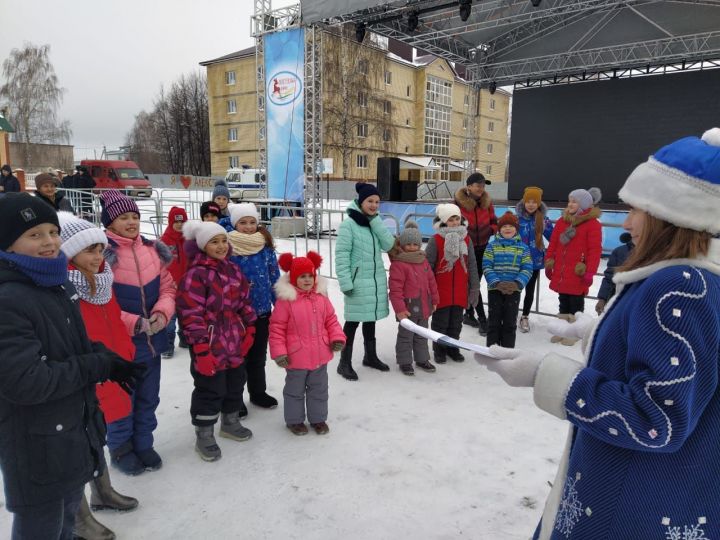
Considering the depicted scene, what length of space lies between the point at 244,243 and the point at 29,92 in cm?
4752

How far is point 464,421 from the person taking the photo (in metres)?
3.60

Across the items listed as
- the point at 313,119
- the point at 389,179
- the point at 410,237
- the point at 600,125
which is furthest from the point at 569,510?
the point at 600,125

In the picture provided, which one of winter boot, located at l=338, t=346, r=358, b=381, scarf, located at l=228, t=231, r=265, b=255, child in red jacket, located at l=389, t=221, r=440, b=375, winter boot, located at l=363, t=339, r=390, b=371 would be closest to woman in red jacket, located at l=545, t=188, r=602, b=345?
child in red jacket, located at l=389, t=221, r=440, b=375

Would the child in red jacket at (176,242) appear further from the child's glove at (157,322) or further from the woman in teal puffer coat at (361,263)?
the child's glove at (157,322)

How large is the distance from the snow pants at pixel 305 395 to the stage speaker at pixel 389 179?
433 inches

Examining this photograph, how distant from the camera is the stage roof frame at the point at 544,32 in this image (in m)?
11.0

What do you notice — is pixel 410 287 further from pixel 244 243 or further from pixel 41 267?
pixel 41 267

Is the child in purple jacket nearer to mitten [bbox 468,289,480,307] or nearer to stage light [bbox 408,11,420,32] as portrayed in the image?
mitten [bbox 468,289,480,307]

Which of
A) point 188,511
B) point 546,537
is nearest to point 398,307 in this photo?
point 188,511

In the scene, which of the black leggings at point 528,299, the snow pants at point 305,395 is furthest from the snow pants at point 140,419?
the black leggings at point 528,299

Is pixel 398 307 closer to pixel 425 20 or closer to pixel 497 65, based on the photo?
pixel 425 20

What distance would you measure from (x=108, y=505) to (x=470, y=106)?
16941mm

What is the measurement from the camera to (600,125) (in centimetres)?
1625

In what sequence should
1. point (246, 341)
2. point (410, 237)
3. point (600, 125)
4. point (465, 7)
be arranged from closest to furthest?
1. point (246, 341)
2. point (410, 237)
3. point (465, 7)
4. point (600, 125)
